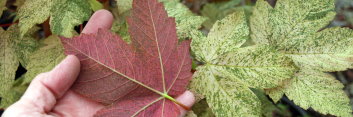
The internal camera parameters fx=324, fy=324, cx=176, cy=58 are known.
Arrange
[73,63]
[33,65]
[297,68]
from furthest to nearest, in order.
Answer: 1. [33,65]
2. [297,68]
3. [73,63]

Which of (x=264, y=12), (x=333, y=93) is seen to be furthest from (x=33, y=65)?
(x=333, y=93)

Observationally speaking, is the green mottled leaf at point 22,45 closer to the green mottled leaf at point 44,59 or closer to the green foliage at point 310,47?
the green mottled leaf at point 44,59

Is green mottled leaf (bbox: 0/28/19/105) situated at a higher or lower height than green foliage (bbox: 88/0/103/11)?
lower

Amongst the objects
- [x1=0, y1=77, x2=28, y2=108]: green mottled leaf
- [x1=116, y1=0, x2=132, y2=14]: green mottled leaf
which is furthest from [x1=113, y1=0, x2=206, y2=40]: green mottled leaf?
[x1=0, y1=77, x2=28, y2=108]: green mottled leaf

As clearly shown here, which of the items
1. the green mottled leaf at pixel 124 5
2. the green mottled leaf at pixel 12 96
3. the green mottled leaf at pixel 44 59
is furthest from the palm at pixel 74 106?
the green mottled leaf at pixel 12 96

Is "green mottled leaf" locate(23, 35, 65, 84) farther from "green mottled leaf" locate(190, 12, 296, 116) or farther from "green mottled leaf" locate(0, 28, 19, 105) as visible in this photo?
"green mottled leaf" locate(190, 12, 296, 116)

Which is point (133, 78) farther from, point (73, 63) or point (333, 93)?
point (333, 93)
